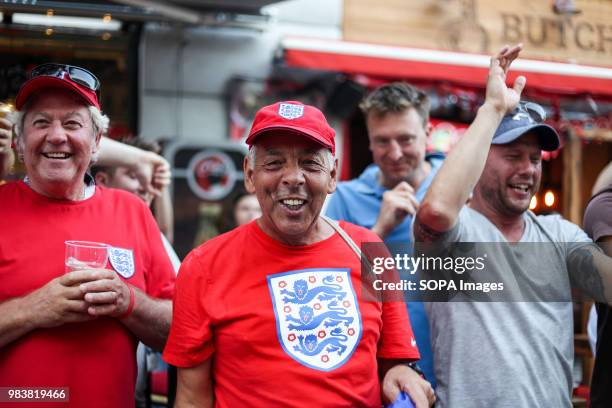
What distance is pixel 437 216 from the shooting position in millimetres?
2381

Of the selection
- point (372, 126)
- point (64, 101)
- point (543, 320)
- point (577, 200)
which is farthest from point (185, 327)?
point (577, 200)

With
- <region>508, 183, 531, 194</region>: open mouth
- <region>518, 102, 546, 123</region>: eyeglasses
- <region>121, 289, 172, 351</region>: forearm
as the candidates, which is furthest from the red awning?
<region>121, 289, 172, 351</region>: forearm

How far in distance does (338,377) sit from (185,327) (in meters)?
0.50

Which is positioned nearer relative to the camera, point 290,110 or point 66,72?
point 290,110

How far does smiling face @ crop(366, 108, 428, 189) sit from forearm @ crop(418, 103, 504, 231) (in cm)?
89

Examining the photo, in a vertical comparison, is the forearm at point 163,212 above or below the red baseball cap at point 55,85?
below

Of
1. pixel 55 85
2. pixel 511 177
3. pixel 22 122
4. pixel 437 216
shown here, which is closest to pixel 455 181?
pixel 437 216

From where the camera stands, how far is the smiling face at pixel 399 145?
3.37 meters

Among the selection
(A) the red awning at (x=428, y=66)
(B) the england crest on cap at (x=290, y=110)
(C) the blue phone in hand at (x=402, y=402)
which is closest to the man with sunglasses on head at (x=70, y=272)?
(B) the england crest on cap at (x=290, y=110)

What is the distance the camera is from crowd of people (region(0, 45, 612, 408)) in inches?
85.7

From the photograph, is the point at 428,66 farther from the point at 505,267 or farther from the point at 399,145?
the point at 505,267

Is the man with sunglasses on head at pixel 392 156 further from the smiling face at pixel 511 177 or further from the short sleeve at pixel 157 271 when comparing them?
the short sleeve at pixel 157 271

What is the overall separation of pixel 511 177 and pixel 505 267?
1.17 ft

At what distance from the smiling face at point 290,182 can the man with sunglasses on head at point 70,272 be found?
583mm
